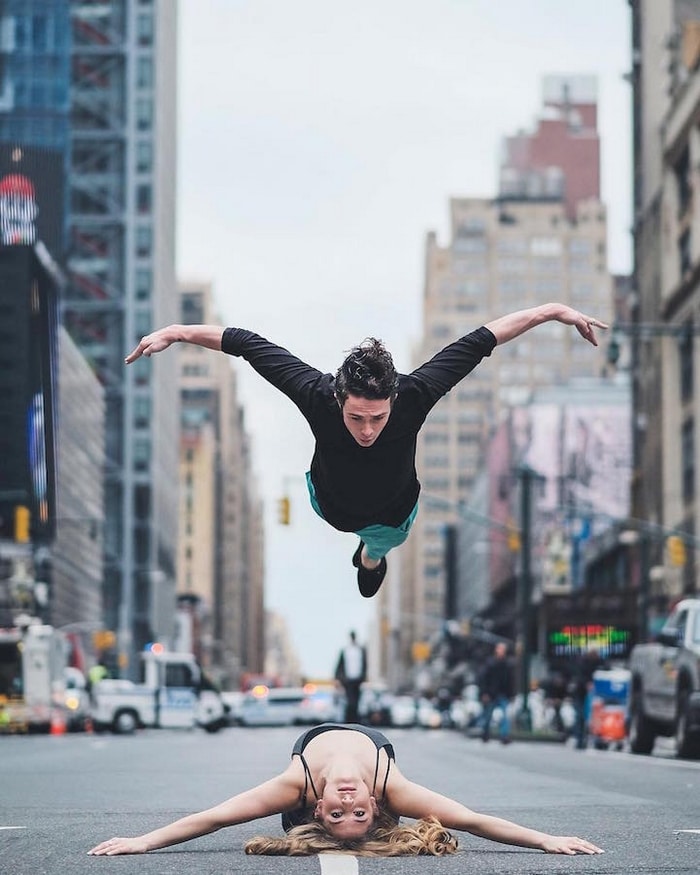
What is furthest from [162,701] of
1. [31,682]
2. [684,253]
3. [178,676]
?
[684,253]

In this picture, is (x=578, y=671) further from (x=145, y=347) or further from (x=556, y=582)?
(x=556, y=582)

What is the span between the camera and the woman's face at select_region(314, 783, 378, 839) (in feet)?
22.9

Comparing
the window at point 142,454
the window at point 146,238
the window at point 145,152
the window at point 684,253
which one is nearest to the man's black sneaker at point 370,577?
the window at point 684,253

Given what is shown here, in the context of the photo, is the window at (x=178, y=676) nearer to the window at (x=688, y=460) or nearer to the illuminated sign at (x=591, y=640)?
the illuminated sign at (x=591, y=640)

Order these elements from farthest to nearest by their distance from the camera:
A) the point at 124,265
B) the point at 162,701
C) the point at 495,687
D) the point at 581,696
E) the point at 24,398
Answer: the point at 124,265 < the point at 24,398 < the point at 162,701 < the point at 495,687 < the point at 581,696

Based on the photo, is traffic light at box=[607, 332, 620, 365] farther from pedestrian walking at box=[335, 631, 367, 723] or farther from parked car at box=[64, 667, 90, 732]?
parked car at box=[64, 667, 90, 732]

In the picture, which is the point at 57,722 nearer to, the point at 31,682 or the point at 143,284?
the point at 31,682

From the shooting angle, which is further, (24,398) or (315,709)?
(24,398)

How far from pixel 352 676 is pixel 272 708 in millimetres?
31395

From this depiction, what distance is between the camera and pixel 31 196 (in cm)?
12244

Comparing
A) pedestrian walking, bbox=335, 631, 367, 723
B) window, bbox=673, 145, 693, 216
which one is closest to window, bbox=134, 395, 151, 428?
window, bbox=673, 145, 693, 216

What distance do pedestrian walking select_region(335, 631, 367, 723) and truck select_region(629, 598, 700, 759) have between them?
4131 millimetres

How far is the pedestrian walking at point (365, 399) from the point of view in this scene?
7602 millimetres

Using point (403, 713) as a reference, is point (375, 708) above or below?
above
